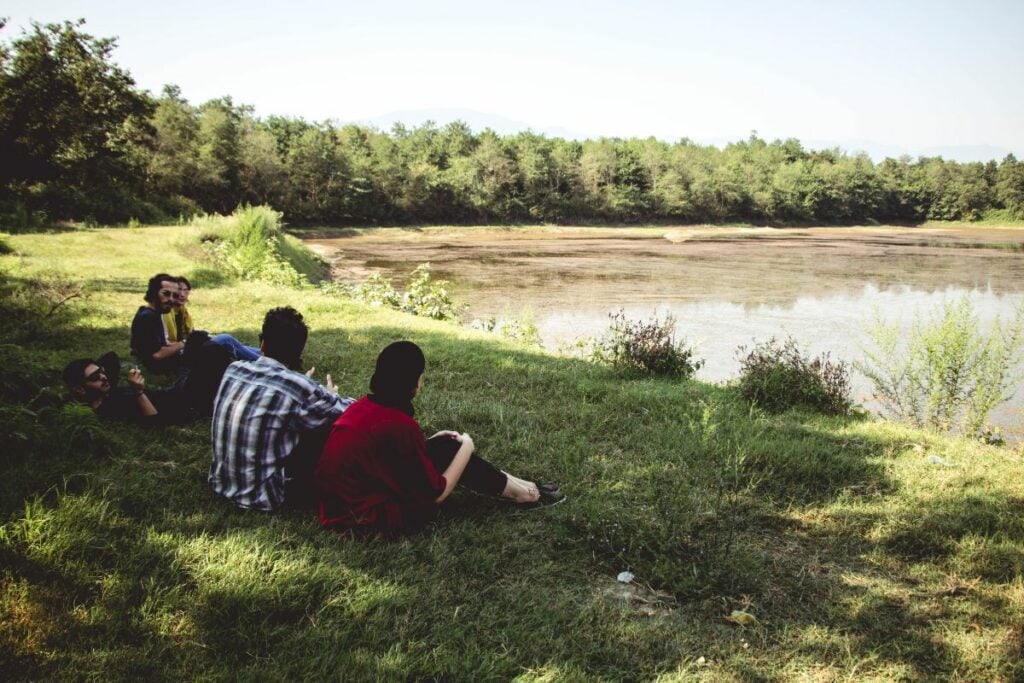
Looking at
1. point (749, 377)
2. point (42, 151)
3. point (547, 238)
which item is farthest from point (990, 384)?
point (547, 238)

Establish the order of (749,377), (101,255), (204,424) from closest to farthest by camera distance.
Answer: (204,424), (749,377), (101,255)

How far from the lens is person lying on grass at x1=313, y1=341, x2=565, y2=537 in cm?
364

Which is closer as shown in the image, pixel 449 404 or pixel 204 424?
pixel 204 424

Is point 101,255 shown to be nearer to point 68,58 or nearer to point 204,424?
point 68,58

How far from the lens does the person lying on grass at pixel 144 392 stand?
527cm

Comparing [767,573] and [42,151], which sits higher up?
[42,151]

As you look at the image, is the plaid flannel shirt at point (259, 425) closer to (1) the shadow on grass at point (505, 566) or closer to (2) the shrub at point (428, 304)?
(1) the shadow on grass at point (505, 566)

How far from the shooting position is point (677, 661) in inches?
121

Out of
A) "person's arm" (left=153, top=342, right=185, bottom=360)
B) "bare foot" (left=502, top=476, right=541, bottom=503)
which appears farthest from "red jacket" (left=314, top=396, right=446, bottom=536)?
"person's arm" (left=153, top=342, right=185, bottom=360)

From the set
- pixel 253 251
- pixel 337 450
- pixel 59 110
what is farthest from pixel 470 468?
pixel 253 251

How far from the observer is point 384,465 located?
370 centimetres

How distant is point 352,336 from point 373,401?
20.4 feet

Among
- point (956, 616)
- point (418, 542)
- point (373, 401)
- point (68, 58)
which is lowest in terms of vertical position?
point (956, 616)

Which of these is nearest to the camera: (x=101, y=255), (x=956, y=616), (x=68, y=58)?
(x=956, y=616)
